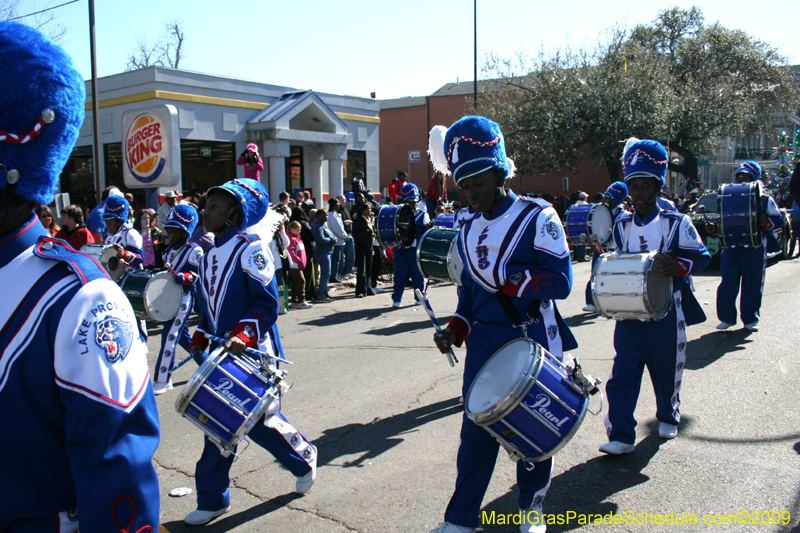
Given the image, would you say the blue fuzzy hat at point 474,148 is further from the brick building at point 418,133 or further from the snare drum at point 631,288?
the brick building at point 418,133

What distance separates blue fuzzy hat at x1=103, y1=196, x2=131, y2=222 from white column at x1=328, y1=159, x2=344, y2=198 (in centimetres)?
1609

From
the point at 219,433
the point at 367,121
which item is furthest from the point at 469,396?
the point at 367,121

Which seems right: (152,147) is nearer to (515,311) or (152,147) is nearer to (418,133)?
(515,311)

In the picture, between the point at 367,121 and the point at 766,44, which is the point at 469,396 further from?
the point at 766,44

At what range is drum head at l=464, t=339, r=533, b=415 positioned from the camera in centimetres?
293

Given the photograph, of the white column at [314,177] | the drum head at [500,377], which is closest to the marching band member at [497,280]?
the drum head at [500,377]

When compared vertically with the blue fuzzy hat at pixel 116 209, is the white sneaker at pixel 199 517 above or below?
below

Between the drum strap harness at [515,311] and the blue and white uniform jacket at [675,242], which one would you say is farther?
the blue and white uniform jacket at [675,242]

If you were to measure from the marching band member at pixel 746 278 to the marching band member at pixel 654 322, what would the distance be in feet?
13.9

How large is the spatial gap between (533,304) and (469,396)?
589mm

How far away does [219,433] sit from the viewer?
3.36 m

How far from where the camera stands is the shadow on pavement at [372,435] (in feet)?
15.4

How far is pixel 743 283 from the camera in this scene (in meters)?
8.55

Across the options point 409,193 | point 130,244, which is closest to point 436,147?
point 409,193
